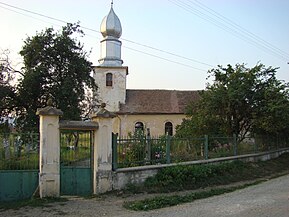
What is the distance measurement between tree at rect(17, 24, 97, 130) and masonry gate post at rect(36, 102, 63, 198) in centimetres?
830

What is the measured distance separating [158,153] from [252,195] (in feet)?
12.9

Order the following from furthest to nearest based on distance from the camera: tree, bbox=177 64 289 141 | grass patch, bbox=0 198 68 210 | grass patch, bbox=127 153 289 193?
1. tree, bbox=177 64 289 141
2. grass patch, bbox=127 153 289 193
3. grass patch, bbox=0 198 68 210

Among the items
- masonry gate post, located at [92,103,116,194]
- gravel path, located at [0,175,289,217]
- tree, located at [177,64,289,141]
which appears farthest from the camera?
tree, located at [177,64,289,141]

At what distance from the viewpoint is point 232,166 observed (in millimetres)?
15703

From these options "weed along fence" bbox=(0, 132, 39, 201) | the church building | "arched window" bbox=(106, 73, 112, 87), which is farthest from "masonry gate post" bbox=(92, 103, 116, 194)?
"arched window" bbox=(106, 73, 112, 87)

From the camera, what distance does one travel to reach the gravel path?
841 centimetres

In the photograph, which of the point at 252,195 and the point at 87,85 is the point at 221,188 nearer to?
the point at 252,195

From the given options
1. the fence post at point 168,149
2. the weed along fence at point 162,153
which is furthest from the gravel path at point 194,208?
the fence post at point 168,149

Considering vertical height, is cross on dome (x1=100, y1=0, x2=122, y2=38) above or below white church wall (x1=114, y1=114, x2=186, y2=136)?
above

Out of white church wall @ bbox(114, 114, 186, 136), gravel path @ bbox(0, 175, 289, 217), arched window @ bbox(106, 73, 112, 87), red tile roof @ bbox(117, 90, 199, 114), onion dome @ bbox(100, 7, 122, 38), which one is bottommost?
gravel path @ bbox(0, 175, 289, 217)

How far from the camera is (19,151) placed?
10.3 metres

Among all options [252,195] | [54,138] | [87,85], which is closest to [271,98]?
[252,195]

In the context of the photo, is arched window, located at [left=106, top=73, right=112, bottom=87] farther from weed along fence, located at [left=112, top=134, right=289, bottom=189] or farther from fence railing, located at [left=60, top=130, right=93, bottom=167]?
fence railing, located at [left=60, top=130, right=93, bottom=167]

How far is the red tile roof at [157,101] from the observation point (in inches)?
1607
